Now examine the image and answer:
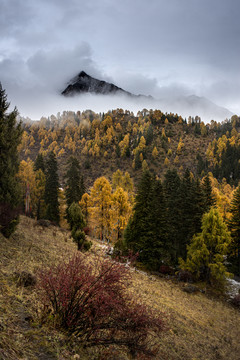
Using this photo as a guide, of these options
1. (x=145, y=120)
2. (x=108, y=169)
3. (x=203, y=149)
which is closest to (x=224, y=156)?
(x=203, y=149)

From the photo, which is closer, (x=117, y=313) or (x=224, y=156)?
(x=117, y=313)

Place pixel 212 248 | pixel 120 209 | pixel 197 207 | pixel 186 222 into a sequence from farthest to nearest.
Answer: pixel 120 209 < pixel 186 222 < pixel 197 207 < pixel 212 248

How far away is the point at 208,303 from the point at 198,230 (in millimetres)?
9267

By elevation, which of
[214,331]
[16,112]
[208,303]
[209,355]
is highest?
[16,112]

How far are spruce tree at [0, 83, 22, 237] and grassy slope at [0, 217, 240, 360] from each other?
1.18 meters

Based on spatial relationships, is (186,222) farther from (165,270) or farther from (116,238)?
(116,238)

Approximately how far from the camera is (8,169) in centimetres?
1015

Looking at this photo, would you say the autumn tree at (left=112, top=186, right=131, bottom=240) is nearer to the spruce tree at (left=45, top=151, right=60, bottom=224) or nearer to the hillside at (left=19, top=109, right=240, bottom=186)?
the spruce tree at (left=45, top=151, right=60, bottom=224)

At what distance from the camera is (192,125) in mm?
186750

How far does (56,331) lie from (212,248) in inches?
836

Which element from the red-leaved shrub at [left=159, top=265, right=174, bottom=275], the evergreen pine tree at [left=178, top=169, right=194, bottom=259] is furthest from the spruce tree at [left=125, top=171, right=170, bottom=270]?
the evergreen pine tree at [left=178, top=169, right=194, bottom=259]

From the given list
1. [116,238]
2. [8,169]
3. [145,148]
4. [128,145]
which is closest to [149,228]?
[116,238]

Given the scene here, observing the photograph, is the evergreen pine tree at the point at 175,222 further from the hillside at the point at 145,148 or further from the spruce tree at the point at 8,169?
the hillside at the point at 145,148

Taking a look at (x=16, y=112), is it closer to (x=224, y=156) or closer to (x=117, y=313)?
(x=117, y=313)
